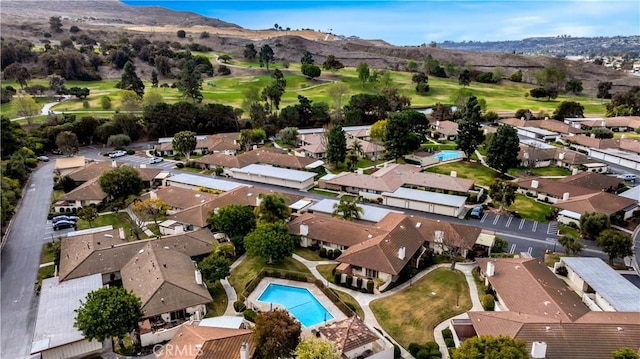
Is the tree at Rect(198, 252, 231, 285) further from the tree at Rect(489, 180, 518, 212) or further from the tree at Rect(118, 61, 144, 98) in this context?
the tree at Rect(118, 61, 144, 98)

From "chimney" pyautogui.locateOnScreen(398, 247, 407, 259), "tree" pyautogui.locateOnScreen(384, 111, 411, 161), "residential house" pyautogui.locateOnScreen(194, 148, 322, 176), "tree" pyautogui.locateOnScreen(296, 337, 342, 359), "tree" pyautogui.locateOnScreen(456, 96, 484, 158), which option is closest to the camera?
"tree" pyautogui.locateOnScreen(296, 337, 342, 359)

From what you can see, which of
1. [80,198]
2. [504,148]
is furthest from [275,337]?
[504,148]

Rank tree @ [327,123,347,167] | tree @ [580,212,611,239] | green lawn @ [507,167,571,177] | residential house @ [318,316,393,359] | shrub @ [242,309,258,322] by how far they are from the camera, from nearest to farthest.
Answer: residential house @ [318,316,393,359], shrub @ [242,309,258,322], tree @ [580,212,611,239], green lawn @ [507,167,571,177], tree @ [327,123,347,167]

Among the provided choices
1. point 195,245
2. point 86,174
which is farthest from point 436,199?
point 86,174

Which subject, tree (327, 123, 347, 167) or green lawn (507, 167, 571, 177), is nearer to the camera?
green lawn (507, 167, 571, 177)

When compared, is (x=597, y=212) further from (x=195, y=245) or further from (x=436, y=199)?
(x=195, y=245)

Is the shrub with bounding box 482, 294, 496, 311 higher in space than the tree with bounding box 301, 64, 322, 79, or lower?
lower

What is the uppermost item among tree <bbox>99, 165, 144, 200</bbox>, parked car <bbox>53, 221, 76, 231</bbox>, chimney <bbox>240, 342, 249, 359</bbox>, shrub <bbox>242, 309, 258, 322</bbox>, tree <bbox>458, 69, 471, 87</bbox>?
tree <bbox>458, 69, 471, 87</bbox>

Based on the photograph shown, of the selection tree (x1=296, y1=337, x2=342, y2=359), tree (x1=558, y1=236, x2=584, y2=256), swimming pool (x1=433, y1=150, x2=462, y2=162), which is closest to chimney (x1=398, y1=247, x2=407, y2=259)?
tree (x1=296, y1=337, x2=342, y2=359)
